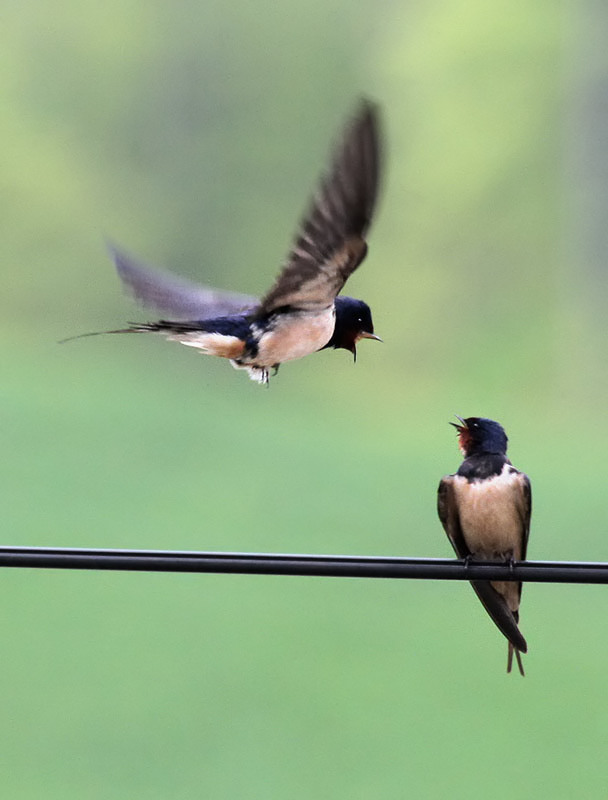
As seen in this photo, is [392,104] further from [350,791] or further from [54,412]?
[350,791]

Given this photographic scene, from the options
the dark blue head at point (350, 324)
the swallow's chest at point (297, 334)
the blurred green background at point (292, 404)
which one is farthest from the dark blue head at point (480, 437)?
the blurred green background at point (292, 404)

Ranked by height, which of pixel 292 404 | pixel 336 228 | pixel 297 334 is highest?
pixel 336 228

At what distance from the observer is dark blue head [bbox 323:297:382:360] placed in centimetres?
176

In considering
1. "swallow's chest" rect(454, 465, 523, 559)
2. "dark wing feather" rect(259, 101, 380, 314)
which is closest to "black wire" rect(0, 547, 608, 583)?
"dark wing feather" rect(259, 101, 380, 314)

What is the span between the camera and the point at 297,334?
1.58 meters

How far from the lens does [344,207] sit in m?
1.41

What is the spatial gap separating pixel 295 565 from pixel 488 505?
0.76 meters

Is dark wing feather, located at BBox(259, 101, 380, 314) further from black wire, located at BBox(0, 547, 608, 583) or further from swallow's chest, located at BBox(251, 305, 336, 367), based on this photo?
black wire, located at BBox(0, 547, 608, 583)

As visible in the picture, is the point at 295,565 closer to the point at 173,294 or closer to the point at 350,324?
the point at 350,324

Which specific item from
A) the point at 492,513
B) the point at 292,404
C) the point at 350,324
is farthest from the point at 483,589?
the point at 292,404

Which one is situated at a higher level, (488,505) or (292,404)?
(488,505)

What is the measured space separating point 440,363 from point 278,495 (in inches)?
157

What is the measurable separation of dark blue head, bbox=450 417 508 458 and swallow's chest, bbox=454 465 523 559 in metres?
0.05

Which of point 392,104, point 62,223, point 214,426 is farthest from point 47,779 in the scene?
point 392,104
